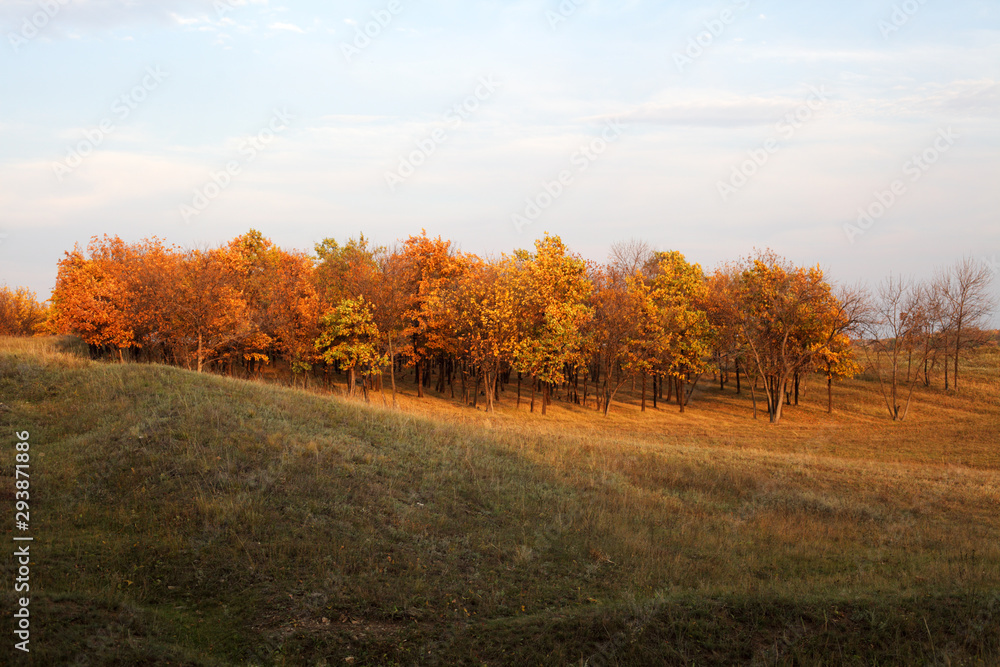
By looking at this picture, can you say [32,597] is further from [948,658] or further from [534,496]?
[948,658]

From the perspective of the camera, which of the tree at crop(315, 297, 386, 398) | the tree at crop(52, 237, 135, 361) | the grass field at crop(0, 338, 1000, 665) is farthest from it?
the tree at crop(315, 297, 386, 398)

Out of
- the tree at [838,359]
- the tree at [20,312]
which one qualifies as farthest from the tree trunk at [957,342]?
the tree at [20,312]

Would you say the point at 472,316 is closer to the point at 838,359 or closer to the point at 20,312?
the point at 838,359

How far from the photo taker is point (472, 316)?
48.8 meters

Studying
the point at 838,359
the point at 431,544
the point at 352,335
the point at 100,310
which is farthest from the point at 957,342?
the point at 100,310

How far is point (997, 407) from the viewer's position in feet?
192

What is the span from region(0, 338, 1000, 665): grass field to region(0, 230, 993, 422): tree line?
25828 mm

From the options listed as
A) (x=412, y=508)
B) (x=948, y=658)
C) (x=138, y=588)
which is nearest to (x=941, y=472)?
(x=948, y=658)

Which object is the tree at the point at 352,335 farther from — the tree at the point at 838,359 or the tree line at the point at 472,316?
the tree at the point at 838,359

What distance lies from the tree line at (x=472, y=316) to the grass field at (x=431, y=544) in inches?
1017

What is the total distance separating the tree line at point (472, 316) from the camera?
45.3 metres

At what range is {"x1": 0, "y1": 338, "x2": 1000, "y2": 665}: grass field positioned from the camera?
8766 mm

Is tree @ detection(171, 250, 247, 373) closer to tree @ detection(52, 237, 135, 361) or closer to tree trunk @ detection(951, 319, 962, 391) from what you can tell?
tree @ detection(52, 237, 135, 361)

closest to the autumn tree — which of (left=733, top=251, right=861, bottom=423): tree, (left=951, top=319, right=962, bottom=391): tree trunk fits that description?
(left=733, top=251, right=861, bottom=423): tree
